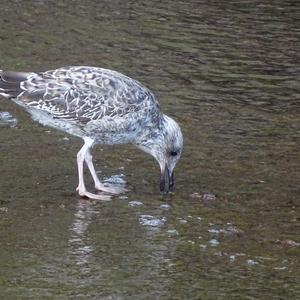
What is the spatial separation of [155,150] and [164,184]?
44cm

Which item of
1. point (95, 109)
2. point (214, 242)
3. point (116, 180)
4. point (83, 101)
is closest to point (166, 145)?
point (116, 180)

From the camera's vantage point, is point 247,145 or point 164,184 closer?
point 164,184

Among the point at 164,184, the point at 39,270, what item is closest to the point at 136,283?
the point at 39,270

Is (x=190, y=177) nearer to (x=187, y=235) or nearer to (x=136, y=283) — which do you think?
(x=187, y=235)

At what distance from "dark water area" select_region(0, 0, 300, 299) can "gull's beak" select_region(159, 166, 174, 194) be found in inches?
2.7

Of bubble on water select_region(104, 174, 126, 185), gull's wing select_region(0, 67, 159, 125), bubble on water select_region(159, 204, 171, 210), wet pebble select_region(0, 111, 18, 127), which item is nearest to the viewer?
bubble on water select_region(159, 204, 171, 210)

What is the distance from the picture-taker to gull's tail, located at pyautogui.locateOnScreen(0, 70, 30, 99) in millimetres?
9672

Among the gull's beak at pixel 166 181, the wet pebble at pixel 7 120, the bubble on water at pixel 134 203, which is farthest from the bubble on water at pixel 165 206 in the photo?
the wet pebble at pixel 7 120

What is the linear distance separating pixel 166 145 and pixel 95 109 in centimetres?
71

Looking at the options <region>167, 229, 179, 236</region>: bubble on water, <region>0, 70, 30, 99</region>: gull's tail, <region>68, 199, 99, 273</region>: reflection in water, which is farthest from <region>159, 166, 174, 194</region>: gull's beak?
<region>0, 70, 30, 99</region>: gull's tail

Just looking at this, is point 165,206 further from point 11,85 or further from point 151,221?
point 11,85

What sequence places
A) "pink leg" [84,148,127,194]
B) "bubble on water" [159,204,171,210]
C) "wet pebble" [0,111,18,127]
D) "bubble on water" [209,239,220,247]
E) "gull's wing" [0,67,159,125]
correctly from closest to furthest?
"bubble on water" [209,239,220,247]
"bubble on water" [159,204,171,210]
"pink leg" [84,148,127,194]
"gull's wing" [0,67,159,125]
"wet pebble" [0,111,18,127]

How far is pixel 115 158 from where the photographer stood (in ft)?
34.2

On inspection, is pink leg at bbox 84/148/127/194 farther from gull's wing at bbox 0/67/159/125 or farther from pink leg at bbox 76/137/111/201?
gull's wing at bbox 0/67/159/125
